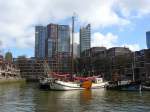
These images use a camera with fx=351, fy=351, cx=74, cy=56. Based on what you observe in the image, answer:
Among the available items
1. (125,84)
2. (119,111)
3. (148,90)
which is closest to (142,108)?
(119,111)

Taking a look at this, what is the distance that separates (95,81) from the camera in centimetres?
10212

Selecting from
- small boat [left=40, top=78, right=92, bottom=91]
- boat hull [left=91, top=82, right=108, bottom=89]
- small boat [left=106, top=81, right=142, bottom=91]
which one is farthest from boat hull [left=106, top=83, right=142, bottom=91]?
boat hull [left=91, top=82, right=108, bottom=89]

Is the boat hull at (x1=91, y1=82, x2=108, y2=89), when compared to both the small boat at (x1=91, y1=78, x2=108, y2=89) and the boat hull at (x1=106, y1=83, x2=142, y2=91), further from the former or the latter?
the boat hull at (x1=106, y1=83, x2=142, y2=91)

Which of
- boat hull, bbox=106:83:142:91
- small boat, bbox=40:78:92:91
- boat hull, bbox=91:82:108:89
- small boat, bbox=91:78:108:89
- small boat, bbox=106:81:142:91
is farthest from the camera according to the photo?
small boat, bbox=91:78:108:89

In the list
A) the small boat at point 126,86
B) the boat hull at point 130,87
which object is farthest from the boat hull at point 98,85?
the boat hull at point 130,87

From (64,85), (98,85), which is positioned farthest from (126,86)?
(98,85)

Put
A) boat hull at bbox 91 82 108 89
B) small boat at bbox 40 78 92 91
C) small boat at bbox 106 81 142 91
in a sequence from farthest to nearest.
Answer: boat hull at bbox 91 82 108 89 < small boat at bbox 40 78 92 91 < small boat at bbox 106 81 142 91

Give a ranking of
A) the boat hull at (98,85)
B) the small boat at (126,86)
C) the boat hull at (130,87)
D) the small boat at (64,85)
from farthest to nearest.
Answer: the boat hull at (98,85)
the small boat at (64,85)
the small boat at (126,86)
the boat hull at (130,87)

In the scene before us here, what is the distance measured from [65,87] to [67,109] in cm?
4304

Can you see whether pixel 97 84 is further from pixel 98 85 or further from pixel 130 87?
pixel 130 87

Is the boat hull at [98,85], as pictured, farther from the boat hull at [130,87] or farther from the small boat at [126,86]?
the boat hull at [130,87]

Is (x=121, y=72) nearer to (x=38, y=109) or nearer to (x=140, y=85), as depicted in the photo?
(x=140, y=85)

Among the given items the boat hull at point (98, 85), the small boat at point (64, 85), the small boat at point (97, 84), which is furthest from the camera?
the small boat at point (97, 84)

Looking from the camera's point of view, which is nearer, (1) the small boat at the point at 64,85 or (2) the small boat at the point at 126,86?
(2) the small boat at the point at 126,86
